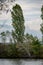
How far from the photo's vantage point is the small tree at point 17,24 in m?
4.17

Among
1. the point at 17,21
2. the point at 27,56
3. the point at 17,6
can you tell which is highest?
the point at 17,6

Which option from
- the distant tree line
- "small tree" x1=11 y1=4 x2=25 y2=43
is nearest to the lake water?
the distant tree line

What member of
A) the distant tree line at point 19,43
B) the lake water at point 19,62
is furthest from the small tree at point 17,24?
the lake water at point 19,62

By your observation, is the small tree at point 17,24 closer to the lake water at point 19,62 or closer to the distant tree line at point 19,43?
the distant tree line at point 19,43

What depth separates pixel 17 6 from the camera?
417 centimetres

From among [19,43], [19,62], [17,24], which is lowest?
[19,62]

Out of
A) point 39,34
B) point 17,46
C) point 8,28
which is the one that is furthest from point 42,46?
point 8,28

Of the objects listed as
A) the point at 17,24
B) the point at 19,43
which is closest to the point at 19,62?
the point at 19,43

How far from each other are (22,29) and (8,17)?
0.38 meters

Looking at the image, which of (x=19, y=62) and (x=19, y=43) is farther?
(x=19, y=43)

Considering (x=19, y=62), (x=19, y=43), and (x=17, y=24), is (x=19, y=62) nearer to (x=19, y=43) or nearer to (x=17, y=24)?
(x=19, y=43)

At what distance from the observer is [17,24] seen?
4.18 meters

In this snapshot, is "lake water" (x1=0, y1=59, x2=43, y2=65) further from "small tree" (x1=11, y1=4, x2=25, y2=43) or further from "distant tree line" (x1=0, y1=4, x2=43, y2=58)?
"small tree" (x1=11, y1=4, x2=25, y2=43)

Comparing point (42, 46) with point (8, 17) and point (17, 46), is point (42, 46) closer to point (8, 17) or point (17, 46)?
point (17, 46)
